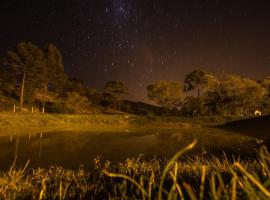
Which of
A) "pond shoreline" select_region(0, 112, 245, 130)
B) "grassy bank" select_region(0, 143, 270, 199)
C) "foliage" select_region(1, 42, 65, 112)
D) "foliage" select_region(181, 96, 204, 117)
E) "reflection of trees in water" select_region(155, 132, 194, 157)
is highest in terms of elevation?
"foliage" select_region(1, 42, 65, 112)

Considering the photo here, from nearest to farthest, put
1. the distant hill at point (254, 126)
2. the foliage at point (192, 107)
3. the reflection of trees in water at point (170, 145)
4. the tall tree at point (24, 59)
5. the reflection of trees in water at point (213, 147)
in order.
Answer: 1. the reflection of trees in water at point (213, 147)
2. the reflection of trees in water at point (170, 145)
3. the distant hill at point (254, 126)
4. the tall tree at point (24, 59)
5. the foliage at point (192, 107)

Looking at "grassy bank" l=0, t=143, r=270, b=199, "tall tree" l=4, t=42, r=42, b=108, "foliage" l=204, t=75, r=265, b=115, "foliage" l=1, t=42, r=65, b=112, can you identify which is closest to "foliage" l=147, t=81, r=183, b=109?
"foliage" l=204, t=75, r=265, b=115

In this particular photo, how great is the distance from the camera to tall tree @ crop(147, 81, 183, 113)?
6347 cm

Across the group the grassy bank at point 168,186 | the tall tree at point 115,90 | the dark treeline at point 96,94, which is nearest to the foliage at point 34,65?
the dark treeline at point 96,94

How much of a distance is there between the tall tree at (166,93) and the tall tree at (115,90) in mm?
7652

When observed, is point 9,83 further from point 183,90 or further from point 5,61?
point 183,90

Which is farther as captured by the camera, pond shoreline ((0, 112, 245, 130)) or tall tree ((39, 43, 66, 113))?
tall tree ((39, 43, 66, 113))

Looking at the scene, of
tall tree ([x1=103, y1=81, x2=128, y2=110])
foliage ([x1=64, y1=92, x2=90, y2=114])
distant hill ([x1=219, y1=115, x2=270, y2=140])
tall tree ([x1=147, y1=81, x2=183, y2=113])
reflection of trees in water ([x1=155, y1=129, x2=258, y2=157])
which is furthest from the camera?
tall tree ([x1=103, y1=81, x2=128, y2=110])

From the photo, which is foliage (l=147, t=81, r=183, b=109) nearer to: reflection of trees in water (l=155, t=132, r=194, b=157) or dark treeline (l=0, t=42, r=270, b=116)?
dark treeline (l=0, t=42, r=270, b=116)

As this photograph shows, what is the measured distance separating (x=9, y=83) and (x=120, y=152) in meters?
49.7

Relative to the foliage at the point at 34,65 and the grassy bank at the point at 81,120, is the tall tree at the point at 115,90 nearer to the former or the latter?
the foliage at the point at 34,65

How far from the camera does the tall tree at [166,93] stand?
208 feet

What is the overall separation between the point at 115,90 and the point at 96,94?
7135 millimetres

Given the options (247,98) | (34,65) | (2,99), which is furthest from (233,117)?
(2,99)
